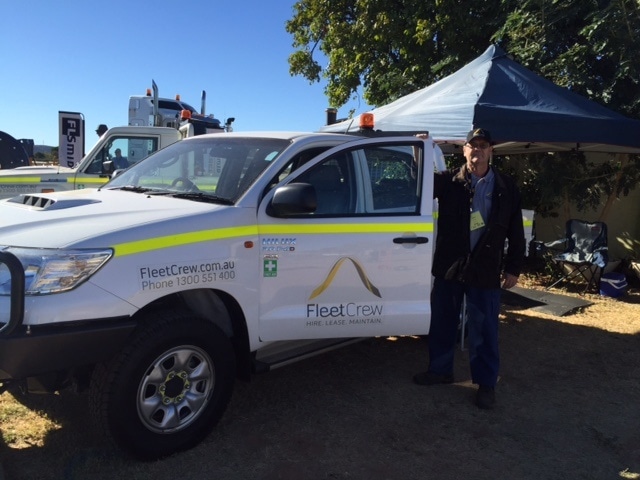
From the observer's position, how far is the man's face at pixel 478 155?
161 inches

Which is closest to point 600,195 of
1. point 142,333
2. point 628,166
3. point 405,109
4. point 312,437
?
point 628,166

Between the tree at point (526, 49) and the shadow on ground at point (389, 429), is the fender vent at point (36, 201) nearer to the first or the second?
the shadow on ground at point (389, 429)

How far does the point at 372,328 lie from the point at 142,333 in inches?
62.3

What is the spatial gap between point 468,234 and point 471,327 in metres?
0.71

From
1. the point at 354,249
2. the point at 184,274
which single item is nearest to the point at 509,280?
the point at 354,249

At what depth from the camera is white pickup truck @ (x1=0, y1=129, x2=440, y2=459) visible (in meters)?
2.81

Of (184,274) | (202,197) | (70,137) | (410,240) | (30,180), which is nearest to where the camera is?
(184,274)

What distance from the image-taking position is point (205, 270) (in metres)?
3.23

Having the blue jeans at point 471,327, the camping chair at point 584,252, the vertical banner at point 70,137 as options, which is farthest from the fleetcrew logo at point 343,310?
the vertical banner at point 70,137

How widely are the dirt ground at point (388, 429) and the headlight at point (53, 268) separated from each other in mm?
1062

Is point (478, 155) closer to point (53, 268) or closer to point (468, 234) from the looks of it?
point (468, 234)

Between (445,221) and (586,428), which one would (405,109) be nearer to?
(445,221)

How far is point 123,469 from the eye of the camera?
312 centimetres

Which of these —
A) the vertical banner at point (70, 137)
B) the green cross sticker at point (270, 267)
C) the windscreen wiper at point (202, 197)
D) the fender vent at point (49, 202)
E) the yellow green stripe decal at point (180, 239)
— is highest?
the vertical banner at point (70, 137)
